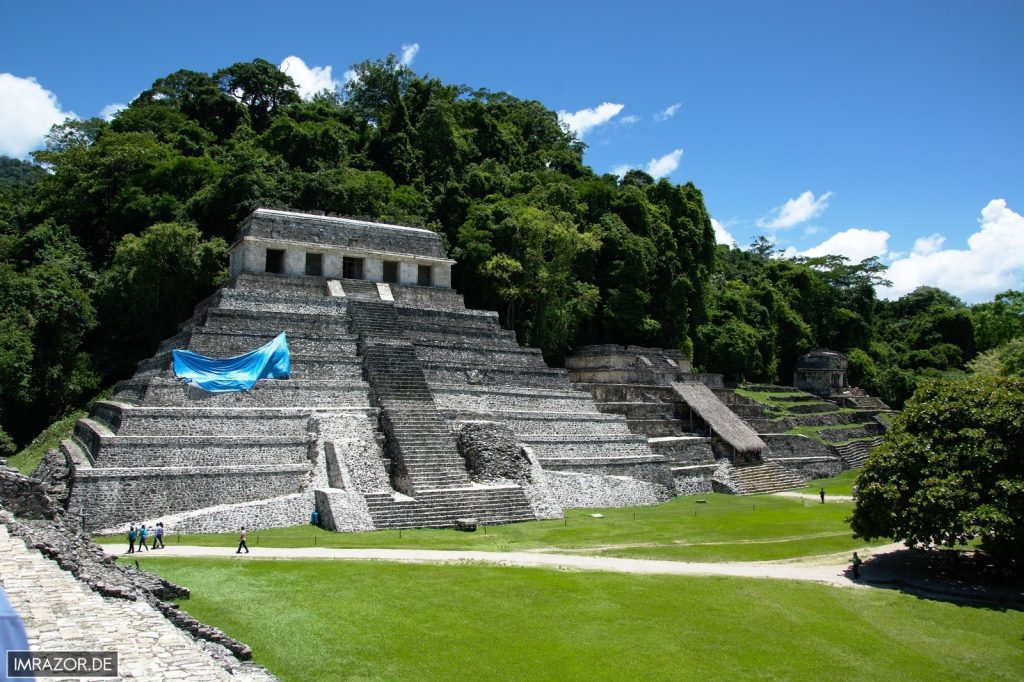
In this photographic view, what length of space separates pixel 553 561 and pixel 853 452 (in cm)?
2995

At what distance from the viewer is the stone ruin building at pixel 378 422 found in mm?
20422

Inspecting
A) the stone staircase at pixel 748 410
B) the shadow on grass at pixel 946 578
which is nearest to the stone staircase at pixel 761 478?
the stone staircase at pixel 748 410

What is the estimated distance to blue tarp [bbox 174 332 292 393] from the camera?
76.1 ft

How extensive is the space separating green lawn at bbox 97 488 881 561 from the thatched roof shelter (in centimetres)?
743

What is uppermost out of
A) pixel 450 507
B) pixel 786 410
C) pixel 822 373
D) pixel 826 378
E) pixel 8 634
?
pixel 822 373

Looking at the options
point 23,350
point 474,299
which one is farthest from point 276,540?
point 474,299

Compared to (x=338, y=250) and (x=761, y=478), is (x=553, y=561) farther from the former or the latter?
(x=338, y=250)

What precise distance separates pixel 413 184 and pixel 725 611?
3661 cm

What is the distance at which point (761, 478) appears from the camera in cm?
3303

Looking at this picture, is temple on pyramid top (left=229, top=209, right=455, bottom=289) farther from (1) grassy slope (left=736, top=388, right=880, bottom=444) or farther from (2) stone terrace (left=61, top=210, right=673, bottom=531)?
(1) grassy slope (left=736, top=388, right=880, bottom=444)

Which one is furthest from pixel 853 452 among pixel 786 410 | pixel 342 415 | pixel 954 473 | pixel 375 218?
pixel 342 415

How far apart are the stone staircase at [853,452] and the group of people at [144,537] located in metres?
33.9

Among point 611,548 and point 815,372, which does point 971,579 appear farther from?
point 815,372

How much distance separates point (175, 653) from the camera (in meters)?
8.56
